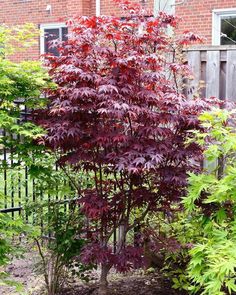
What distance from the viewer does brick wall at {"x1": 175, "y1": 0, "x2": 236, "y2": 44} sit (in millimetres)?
12115

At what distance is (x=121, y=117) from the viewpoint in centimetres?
383

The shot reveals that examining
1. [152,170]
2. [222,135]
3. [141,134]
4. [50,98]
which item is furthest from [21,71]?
[222,135]

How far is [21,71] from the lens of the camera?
13.0 ft

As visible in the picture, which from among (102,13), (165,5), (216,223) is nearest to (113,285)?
(216,223)

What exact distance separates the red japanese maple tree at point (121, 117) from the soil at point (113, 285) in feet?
2.14

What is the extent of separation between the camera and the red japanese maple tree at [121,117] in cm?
387

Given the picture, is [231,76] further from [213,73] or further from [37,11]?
[37,11]

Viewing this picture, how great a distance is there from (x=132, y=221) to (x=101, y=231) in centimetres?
56

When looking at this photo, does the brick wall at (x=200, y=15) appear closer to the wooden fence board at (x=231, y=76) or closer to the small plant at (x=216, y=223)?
the wooden fence board at (x=231, y=76)

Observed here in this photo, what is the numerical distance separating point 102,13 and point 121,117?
1099cm

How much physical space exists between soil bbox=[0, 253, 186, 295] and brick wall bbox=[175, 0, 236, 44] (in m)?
8.18

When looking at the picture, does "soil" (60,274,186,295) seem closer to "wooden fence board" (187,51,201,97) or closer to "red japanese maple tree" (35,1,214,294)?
"red japanese maple tree" (35,1,214,294)

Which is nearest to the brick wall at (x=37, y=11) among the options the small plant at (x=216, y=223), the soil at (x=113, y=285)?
the soil at (x=113, y=285)

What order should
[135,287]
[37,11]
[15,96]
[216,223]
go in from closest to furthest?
1. [216,223]
2. [15,96]
3. [135,287]
4. [37,11]
